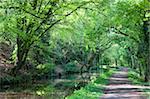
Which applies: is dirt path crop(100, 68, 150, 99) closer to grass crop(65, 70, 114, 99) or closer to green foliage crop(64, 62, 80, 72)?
grass crop(65, 70, 114, 99)

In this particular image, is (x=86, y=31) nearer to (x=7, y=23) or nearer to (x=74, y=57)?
(x=7, y=23)

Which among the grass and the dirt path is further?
the dirt path

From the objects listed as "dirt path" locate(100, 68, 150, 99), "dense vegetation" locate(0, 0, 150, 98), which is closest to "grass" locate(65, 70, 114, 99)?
"dirt path" locate(100, 68, 150, 99)

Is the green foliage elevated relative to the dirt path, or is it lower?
elevated

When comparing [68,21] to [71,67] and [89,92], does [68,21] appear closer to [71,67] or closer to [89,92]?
[89,92]

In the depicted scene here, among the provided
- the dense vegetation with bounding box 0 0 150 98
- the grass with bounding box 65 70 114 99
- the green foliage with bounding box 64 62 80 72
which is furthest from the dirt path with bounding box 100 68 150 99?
the green foliage with bounding box 64 62 80 72

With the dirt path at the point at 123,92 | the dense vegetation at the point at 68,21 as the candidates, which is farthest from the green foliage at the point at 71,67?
the dirt path at the point at 123,92

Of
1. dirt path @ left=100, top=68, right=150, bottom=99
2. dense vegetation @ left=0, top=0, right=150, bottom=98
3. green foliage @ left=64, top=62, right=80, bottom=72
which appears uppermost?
dense vegetation @ left=0, top=0, right=150, bottom=98

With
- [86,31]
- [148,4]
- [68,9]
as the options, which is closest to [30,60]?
[86,31]

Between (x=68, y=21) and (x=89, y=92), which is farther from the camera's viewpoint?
(x=68, y=21)

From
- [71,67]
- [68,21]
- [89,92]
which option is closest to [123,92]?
[89,92]

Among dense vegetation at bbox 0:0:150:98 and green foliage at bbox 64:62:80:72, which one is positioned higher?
dense vegetation at bbox 0:0:150:98

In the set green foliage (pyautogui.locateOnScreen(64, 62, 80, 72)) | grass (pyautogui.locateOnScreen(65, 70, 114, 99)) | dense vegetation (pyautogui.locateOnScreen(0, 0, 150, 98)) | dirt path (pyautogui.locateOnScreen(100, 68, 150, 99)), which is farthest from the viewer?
green foliage (pyautogui.locateOnScreen(64, 62, 80, 72))

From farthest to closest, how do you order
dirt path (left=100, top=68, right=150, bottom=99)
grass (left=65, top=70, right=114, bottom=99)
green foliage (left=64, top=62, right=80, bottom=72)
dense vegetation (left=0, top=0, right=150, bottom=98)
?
green foliage (left=64, top=62, right=80, bottom=72), dense vegetation (left=0, top=0, right=150, bottom=98), dirt path (left=100, top=68, right=150, bottom=99), grass (left=65, top=70, right=114, bottom=99)
